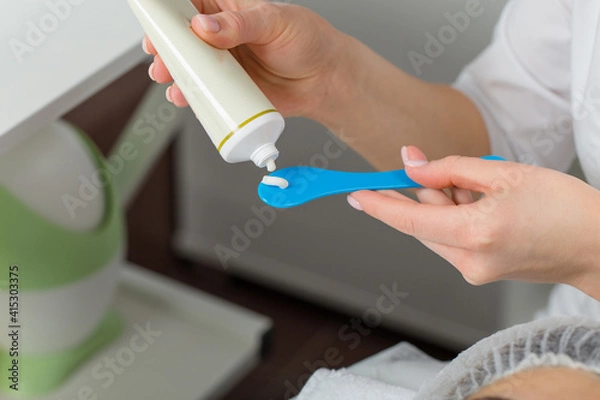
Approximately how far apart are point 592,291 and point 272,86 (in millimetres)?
361

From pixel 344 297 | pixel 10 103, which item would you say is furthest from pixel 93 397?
pixel 344 297

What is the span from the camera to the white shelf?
1010 mm

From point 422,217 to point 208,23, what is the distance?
0.23 metres

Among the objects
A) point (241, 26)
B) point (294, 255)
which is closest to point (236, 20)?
point (241, 26)

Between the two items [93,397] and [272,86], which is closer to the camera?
[272,86]

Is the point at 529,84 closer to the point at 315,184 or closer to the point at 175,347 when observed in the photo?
the point at 315,184

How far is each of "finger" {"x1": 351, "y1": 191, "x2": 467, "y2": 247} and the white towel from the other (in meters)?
0.15

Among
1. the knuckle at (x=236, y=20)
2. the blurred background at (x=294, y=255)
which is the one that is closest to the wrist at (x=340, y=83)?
the knuckle at (x=236, y=20)

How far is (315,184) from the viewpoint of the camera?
642 mm

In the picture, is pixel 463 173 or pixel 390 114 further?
pixel 390 114

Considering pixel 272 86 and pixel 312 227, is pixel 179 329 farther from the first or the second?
pixel 272 86

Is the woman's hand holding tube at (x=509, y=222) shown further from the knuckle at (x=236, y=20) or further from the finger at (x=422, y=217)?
the knuckle at (x=236, y=20)

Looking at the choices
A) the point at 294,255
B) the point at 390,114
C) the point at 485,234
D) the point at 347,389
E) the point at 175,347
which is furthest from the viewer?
the point at 294,255

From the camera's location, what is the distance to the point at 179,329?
1.11 meters
